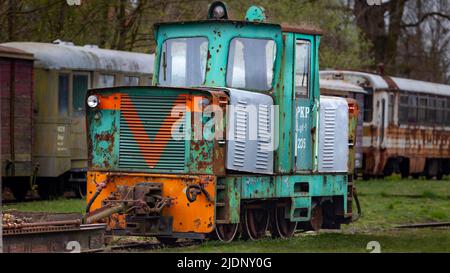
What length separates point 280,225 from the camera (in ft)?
51.8

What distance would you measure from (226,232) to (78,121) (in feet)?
34.6

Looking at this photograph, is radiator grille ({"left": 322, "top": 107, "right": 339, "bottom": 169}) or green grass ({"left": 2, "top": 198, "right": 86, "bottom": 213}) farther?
green grass ({"left": 2, "top": 198, "right": 86, "bottom": 213})

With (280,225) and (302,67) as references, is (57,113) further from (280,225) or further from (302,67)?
(302,67)

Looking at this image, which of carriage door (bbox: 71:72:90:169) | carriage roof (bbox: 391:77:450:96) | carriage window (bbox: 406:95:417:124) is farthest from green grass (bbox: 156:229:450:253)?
carriage window (bbox: 406:95:417:124)

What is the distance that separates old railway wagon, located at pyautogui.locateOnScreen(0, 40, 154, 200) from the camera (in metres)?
23.9

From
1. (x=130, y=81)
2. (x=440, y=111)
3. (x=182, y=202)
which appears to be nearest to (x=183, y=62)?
(x=182, y=202)

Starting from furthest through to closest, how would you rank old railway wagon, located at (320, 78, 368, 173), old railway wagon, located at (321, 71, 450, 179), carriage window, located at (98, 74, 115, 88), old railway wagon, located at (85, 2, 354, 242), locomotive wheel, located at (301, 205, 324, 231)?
old railway wagon, located at (321, 71, 450, 179) < old railway wagon, located at (320, 78, 368, 173) < carriage window, located at (98, 74, 115, 88) < locomotive wheel, located at (301, 205, 324, 231) < old railway wagon, located at (85, 2, 354, 242)

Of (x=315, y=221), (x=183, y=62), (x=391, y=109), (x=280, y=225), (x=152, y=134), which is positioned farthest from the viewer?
(x=391, y=109)

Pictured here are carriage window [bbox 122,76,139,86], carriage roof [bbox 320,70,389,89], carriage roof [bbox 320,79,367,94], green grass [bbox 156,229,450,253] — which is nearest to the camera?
green grass [bbox 156,229,450,253]

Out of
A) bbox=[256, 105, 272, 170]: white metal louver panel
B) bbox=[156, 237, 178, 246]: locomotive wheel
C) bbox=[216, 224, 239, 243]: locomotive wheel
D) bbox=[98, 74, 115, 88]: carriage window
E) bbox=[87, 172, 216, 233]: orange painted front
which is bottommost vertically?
bbox=[156, 237, 178, 246]: locomotive wheel

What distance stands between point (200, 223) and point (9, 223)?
2601 mm

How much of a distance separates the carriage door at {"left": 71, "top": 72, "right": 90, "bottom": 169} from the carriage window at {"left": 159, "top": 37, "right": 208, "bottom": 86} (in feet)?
31.2

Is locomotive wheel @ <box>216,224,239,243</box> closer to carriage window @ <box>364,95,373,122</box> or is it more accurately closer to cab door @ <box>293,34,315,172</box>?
cab door @ <box>293,34,315,172</box>

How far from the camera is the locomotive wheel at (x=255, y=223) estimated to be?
1500cm
